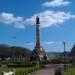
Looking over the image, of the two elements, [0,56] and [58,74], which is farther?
[0,56]

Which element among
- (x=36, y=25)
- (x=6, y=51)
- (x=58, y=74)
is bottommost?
(x=58, y=74)

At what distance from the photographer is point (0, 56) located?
144 meters

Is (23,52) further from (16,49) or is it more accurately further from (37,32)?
(37,32)

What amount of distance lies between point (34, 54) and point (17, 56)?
83.3 feet

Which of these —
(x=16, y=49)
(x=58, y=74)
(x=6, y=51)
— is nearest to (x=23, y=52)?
(x=16, y=49)

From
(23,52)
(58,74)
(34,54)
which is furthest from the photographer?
(23,52)

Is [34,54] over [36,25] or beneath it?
beneath

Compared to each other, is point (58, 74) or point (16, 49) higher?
point (16, 49)

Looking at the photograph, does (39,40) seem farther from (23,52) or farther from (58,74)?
(58,74)

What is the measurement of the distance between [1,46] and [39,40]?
16192 mm

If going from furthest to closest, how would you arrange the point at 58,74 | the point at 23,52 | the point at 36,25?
the point at 23,52
the point at 36,25
the point at 58,74

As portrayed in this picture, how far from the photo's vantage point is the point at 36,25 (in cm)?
13950

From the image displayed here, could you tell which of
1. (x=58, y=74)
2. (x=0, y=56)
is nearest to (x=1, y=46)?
(x=0, y=56)

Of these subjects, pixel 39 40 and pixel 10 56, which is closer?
pixel 39 40
